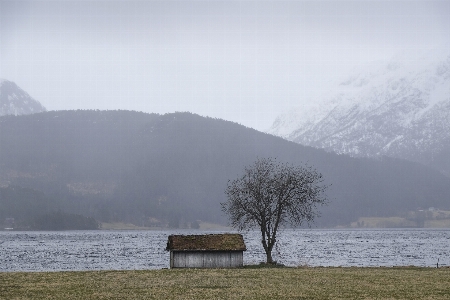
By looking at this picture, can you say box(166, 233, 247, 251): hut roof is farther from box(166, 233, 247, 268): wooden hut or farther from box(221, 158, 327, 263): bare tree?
box(221, 158, 327, 263): bare tree

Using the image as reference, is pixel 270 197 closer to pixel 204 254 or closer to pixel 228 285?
pixel 204 254

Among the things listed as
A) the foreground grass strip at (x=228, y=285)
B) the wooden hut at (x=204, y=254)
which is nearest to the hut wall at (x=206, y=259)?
the wooden hut at (x=204, y=254)

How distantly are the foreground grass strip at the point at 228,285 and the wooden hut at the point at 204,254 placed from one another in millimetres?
6832

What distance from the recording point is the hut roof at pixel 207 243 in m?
79.9

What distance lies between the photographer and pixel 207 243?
81.2 meters

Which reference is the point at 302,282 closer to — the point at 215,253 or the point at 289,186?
the point at 215,253

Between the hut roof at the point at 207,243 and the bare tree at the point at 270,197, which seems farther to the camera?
the bare tree at the point at 270,197

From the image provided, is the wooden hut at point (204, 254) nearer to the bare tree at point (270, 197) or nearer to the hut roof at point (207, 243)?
the hut roof at point (207, 243)

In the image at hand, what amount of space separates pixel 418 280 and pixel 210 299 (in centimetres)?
2369

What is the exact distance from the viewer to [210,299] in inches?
1871

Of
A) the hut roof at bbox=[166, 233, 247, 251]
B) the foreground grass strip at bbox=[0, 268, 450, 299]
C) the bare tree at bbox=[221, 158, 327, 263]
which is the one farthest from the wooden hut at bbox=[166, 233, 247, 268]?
the foreground grass strip at bbox=[0, 268, 450, 299]

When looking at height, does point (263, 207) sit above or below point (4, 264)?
above

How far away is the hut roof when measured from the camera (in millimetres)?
79875

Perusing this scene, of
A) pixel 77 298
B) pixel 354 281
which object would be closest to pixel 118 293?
pixel 77 298
